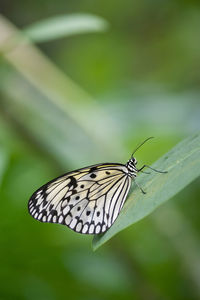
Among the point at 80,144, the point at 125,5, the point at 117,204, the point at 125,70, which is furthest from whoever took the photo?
the point at 125,5

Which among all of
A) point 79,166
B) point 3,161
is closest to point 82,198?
point 3,161

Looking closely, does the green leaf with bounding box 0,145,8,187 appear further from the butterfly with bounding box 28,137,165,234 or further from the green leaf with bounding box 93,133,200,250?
the green leaf with bounding box 93,133,200,250

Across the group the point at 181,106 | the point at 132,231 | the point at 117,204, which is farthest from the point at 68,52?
the point at 117,204

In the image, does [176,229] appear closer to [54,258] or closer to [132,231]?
[132,231]

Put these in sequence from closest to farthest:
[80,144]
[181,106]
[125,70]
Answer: [80,144], [181,106], [125,70]

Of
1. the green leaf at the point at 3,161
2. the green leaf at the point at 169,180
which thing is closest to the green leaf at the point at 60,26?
the green leaf at the point at 3,161

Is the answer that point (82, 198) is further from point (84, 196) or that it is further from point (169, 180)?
point (169, 180)
